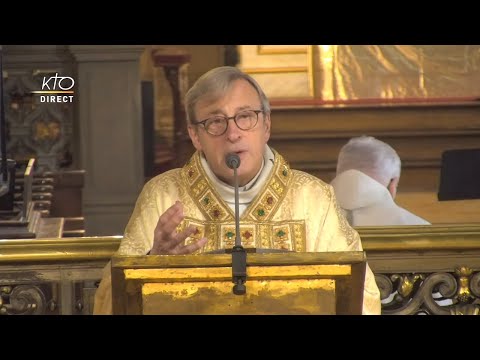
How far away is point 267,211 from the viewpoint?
4254 mm

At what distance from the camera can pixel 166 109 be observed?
6.77 metres

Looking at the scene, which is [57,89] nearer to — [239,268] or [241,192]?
[241,192]

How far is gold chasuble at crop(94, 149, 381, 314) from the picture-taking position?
423cm

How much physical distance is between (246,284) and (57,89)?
97.7 inches

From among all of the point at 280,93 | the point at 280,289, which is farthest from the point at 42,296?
the point at 280,93

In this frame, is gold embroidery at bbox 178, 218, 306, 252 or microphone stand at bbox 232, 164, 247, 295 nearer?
microphone stand at bbox 232, 164, 247, 295

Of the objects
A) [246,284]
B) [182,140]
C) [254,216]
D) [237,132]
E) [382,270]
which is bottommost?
[382,270]

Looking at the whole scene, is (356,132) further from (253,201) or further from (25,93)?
(253,201)

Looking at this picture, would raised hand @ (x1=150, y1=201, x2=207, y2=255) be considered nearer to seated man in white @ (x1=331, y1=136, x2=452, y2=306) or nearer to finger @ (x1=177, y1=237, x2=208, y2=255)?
finger @ (x1=177, y1=237, x2=208, y2=255)

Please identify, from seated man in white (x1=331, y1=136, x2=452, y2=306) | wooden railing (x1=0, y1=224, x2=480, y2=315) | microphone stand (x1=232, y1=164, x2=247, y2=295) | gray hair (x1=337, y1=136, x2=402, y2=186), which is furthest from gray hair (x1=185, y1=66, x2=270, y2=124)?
gray hair (x1=337, y1=136, x2=402, y2=186)

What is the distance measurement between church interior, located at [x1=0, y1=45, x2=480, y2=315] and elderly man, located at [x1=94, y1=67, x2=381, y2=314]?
0.59m

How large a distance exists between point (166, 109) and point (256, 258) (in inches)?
128

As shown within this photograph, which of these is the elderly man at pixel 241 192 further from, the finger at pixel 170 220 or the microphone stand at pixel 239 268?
the microphone stand at pixel 239 268

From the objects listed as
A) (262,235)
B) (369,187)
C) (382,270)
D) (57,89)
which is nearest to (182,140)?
(57,89)
